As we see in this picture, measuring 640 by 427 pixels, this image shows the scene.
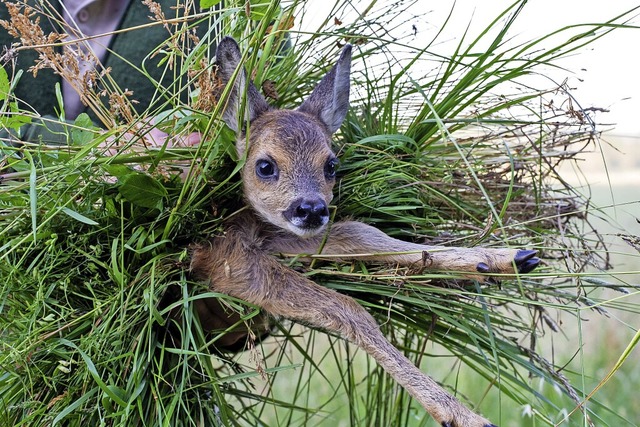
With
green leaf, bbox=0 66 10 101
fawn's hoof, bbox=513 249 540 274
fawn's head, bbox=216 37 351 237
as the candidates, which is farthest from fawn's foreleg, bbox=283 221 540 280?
green leaf, bbox=0 66 10 101

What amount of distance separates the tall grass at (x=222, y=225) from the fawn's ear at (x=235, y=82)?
2.4 inches

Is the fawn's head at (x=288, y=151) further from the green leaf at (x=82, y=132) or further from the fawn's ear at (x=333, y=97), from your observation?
the green leaf at (x=82, y=132)

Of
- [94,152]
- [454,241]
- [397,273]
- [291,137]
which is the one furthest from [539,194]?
[94,152]

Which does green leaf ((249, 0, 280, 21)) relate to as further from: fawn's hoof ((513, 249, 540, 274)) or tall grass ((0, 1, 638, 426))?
fawn's hoof ((513, 249, 540, 274))

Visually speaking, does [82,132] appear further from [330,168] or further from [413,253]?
[413,253]

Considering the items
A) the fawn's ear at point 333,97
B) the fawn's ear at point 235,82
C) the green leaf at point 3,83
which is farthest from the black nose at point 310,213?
the green leaf at point 3,83

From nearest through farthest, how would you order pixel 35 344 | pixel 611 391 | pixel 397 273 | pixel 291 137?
pixel 35 344 → pixel 397 273 → pixel 291 137 → pixel 611 391

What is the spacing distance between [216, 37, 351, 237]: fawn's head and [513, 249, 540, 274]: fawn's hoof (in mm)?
558

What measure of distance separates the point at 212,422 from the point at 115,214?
675mm

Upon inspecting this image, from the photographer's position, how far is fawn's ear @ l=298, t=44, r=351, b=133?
236cm

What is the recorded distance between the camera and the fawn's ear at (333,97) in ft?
7.75

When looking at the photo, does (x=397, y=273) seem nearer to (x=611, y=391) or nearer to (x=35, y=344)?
(x=35, y=344)

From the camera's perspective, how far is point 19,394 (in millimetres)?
1954

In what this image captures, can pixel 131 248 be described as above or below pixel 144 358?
above
